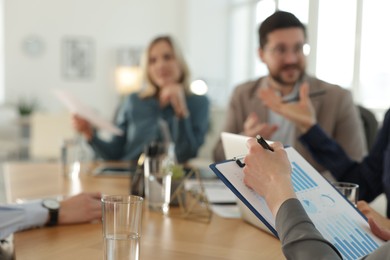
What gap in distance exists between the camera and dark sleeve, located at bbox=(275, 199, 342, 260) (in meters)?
0.85

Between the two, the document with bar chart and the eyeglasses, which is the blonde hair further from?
the document with bar chart

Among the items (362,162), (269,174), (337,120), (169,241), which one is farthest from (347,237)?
(337,120)

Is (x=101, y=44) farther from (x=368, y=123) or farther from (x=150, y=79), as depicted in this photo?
(x=368, y=123)

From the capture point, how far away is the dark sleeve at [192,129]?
2.85 meters

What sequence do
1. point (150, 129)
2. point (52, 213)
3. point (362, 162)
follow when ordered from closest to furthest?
1. point (52, 213)
2. point (362, 162)
3. point (150, 129)

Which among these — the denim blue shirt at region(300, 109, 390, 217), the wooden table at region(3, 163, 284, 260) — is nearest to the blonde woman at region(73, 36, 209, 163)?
the denim blue shirt at region(300, 109, 390, 217)

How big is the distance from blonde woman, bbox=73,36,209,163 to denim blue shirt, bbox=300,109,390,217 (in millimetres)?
1028

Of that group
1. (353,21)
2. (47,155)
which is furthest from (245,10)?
(47,155)

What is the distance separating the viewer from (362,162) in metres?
1.88

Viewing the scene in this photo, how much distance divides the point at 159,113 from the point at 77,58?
209 inches

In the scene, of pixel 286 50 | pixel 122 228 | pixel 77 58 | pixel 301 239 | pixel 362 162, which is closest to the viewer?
pixel 301 239

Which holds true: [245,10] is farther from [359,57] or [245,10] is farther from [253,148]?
[253,148]

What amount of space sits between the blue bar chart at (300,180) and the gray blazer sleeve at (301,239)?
178mm

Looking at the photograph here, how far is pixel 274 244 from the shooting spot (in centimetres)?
122
